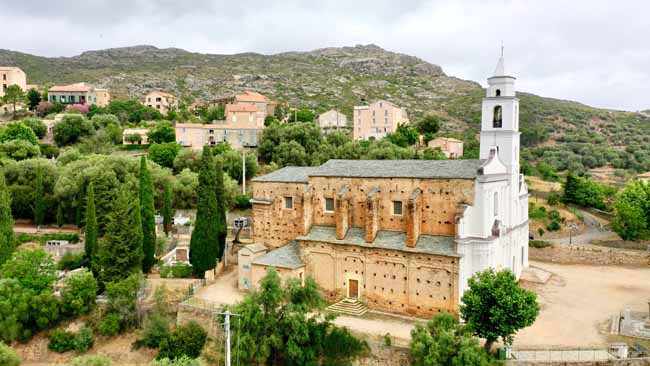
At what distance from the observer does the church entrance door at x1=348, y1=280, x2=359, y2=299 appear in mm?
31609

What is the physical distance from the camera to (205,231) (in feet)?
117

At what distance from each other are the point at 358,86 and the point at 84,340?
126m

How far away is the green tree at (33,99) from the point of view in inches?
3586

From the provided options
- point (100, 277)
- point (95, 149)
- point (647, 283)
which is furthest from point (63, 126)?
point (647, 283)

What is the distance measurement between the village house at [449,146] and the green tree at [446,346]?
5192 cm

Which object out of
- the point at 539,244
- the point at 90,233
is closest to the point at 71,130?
the point at 90,233

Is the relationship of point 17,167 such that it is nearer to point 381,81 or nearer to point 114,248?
point 114,248

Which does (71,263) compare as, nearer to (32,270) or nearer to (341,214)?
(32,270)

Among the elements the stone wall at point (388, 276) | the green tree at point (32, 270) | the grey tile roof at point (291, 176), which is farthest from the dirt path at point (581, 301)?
the green tree at point (32, 270)

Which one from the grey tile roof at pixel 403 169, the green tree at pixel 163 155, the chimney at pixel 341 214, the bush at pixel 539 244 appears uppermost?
the green tree at pixel 163 155

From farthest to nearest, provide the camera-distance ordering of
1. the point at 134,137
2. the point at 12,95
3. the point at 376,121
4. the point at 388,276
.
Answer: the point at 12,95, the point at 376,121, the point at 134,137, the point at 388,276

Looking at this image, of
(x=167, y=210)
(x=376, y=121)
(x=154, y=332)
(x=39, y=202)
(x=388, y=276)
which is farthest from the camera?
(x=376, y=121)

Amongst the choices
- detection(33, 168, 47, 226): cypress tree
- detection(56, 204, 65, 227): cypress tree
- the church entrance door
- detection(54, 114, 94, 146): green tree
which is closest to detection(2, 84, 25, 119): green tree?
detection(54, 114, 94, 146): green tree

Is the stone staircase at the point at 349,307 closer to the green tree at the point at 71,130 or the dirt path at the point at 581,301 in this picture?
the dirt path at the point at 581,301
